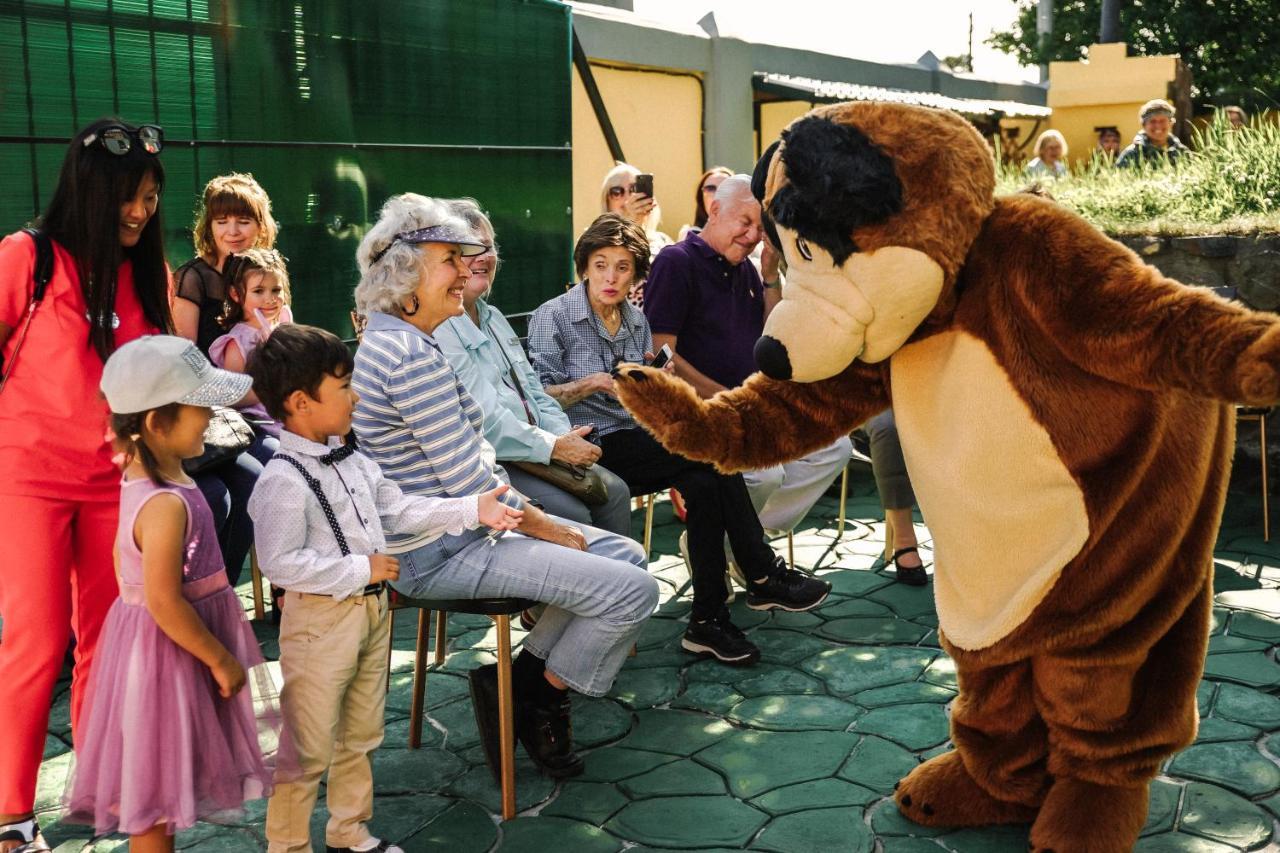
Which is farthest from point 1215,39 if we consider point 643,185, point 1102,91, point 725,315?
point 725,315

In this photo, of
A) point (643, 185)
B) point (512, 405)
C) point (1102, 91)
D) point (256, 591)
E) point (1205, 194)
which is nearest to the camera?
point (512, 405)

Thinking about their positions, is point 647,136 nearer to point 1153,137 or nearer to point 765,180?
point 1153,137

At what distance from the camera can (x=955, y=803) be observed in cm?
326

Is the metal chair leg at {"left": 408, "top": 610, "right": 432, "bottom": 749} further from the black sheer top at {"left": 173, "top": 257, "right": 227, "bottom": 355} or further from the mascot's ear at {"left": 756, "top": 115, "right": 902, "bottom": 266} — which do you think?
the mascot's ear at {"left": 756, "top": 115, "right": 902, "bottom": 266}

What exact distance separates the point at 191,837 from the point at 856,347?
2.25 m

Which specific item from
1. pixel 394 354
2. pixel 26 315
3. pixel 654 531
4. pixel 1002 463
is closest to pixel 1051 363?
pixel 1002 463

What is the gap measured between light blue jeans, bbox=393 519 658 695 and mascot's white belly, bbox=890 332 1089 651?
969 mm

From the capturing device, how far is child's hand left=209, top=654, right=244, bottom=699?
276 cm

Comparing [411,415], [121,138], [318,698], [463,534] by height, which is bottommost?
[318,698]

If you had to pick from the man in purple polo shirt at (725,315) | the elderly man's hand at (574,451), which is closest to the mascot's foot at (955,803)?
the elderly man's hand at (574,451)

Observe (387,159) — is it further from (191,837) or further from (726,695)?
(191,837)

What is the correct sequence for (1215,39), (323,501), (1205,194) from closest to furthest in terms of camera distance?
1. (323,501)
2. (1205,194)
3. (1215,39)

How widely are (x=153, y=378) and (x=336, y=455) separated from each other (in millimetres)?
506

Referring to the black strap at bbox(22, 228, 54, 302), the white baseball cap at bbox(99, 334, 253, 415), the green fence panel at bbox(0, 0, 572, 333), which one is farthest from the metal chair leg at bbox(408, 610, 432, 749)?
the green fence panel at bbox(0, 0, 572, 333)
